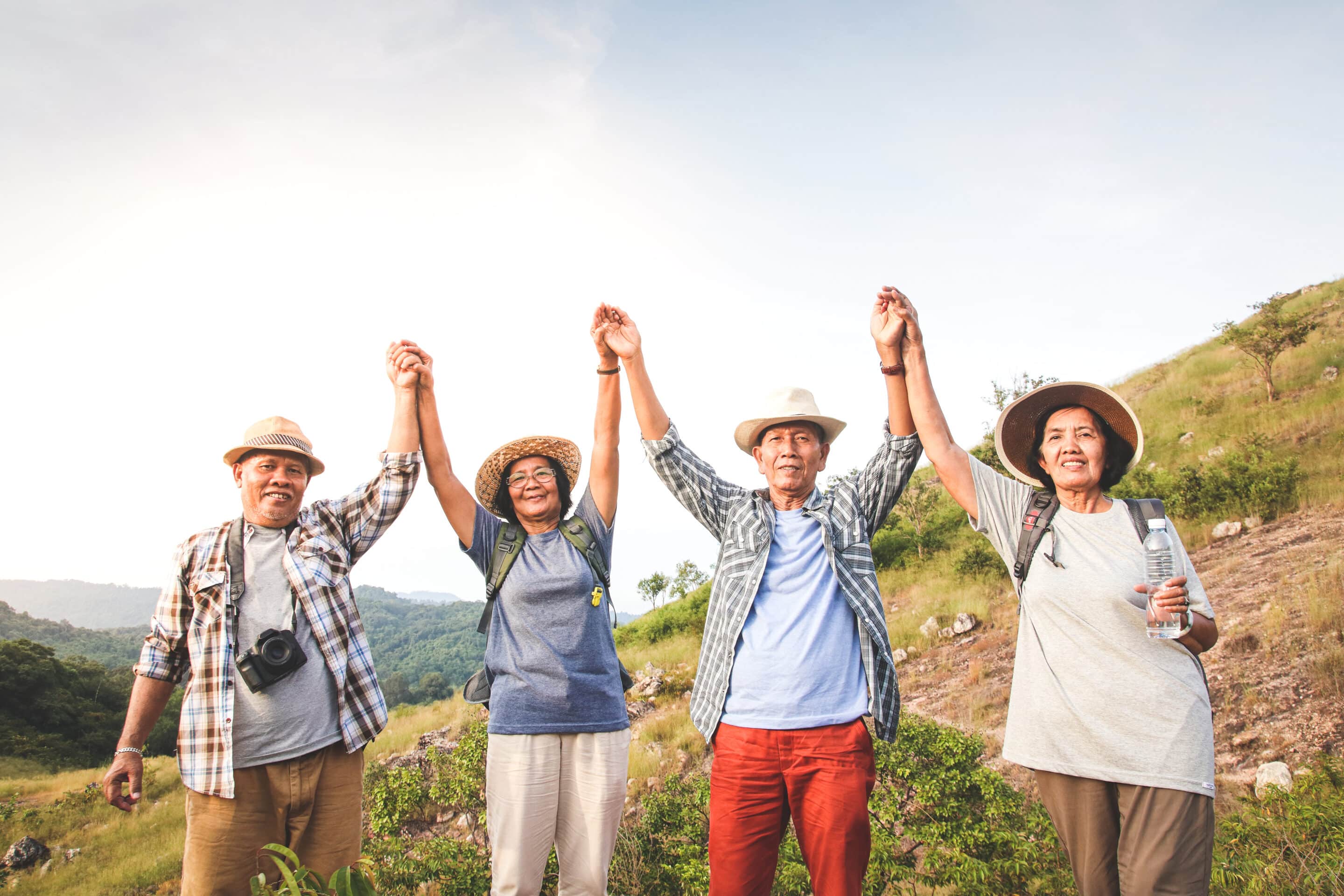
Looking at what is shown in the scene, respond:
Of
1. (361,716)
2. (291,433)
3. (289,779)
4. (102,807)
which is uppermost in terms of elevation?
(291,433)

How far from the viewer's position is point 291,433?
145 inches

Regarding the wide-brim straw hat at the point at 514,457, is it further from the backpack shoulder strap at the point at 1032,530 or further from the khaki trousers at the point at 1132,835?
the khaki trousers at the point at 1132,835

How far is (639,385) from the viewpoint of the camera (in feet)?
12.2

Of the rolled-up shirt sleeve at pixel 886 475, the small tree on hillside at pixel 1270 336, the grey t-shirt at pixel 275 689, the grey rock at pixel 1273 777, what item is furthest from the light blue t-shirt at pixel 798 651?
the small tree on hillside at pixel 1270 336

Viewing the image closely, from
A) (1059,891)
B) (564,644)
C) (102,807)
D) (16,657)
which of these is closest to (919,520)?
(1059,891)

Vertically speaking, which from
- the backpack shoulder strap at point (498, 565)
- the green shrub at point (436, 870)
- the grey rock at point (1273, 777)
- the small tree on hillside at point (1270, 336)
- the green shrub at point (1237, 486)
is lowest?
the green shrub at point (436, 870)

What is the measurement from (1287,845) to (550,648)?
488 centimetres

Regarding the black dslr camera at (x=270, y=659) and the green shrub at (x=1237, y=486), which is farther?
the green shrub at (x=1237, y=486)

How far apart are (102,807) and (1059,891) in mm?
19307

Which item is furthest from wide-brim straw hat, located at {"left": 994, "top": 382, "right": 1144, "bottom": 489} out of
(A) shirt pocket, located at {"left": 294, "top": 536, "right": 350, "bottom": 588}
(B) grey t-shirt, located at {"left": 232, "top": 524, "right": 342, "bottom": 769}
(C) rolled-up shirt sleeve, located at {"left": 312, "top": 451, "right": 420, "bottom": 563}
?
(B) grey t-shirt, located at {"left": 232, "top": 524, "right": 342, "bottom": 769}

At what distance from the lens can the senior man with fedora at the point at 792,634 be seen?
9.57ft

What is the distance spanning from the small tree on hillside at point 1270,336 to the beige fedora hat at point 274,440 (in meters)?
23.1

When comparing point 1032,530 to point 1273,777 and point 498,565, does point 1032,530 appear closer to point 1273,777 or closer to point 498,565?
point 498,565

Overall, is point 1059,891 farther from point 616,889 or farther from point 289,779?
point 289,779
